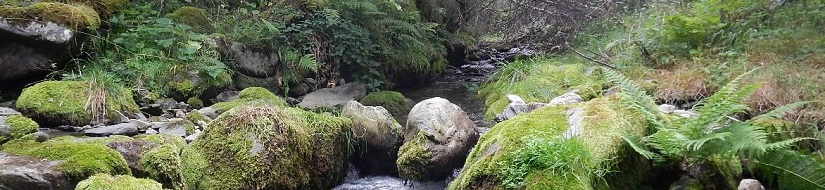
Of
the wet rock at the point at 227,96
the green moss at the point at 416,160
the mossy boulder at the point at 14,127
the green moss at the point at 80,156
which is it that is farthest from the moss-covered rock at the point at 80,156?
the wet rock at the point at 227,96

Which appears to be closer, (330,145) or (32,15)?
(330,145)

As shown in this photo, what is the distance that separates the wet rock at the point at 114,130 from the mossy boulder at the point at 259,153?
846 millimetres

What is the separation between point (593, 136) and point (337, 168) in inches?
104

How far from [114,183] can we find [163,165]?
2.46 feet

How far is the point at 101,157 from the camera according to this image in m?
3.66

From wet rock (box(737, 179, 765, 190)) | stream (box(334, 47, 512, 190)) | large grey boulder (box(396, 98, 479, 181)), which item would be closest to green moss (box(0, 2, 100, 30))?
stream (box(334, 47, 512, 190))

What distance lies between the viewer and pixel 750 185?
3.46m

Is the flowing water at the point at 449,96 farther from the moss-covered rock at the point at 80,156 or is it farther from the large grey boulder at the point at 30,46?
the large grey boulder at the point at 30,46

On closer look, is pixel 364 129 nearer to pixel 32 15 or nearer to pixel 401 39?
pixel 32 15

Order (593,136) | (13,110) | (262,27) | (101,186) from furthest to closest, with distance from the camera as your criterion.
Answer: (262,27) → (13,110) → (593,136) → (101,186)

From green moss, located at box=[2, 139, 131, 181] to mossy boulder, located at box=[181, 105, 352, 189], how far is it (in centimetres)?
65

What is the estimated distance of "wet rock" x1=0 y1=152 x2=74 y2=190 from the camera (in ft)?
10.9

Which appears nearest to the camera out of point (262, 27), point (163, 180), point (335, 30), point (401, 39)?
point (163, 180)

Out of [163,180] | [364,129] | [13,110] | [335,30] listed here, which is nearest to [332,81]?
[335,30]
